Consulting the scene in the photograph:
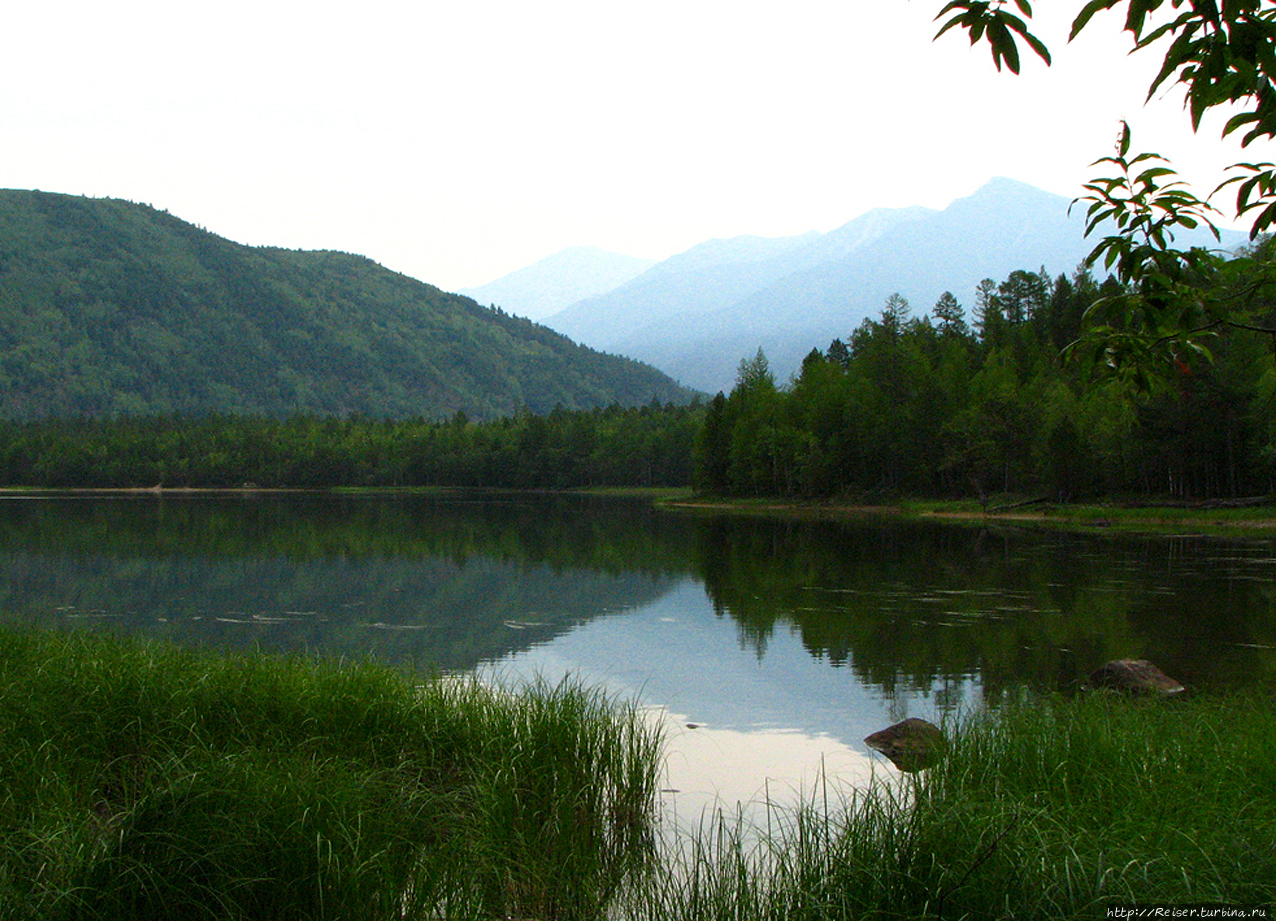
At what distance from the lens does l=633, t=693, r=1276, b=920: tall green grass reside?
6840mm

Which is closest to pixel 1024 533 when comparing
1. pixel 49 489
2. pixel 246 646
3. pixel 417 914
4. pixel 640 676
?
pixel 640 676

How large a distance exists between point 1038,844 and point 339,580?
37.3 m

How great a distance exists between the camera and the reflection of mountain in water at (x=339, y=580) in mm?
28719

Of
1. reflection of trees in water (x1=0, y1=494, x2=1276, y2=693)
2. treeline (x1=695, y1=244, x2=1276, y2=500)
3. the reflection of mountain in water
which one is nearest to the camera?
reflection of trees in water (x1=0, y1=494, x2=1276, y2=693)

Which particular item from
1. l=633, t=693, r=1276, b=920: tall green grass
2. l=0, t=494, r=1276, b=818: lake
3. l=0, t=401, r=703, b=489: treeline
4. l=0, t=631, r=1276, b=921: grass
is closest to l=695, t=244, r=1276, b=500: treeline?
l=0, t=494, r=1276, b=818: lake

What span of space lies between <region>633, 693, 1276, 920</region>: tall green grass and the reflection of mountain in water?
9.74 meters

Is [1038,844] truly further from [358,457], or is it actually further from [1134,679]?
[358,457]

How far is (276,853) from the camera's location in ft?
25.6

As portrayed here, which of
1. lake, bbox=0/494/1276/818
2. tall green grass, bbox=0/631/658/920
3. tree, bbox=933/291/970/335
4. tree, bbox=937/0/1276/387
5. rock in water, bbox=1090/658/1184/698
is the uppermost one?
tree, bbox=933/291/970/335

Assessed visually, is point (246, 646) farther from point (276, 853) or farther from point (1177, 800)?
point (1177, 800)

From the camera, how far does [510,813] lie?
10219 millimetres

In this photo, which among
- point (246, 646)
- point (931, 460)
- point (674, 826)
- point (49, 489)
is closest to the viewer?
point (674, 826)

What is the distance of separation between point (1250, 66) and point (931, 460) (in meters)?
88.7

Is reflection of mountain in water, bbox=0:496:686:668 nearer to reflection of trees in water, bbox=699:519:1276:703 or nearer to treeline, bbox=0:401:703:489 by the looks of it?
reflection of trees in water, bbox=699:519:1276:703
